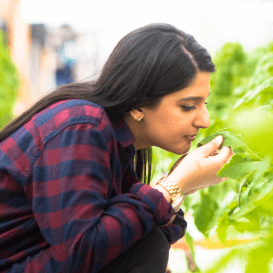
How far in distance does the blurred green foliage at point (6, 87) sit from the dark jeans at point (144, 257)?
1853 millimetres

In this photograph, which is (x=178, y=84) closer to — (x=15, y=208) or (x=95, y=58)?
(x=15, y=208)

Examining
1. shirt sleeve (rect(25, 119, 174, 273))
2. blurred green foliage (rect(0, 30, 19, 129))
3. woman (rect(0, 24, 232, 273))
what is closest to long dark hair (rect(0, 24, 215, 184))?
woman (rect(0, 24, 232, 273))

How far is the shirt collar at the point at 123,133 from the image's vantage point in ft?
2.91

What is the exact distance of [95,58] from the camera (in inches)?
346

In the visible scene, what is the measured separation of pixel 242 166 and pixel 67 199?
13.7 inches

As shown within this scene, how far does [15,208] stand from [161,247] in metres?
0.35

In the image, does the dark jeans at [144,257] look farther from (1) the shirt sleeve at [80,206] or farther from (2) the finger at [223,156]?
(2) the finger at [223,156]

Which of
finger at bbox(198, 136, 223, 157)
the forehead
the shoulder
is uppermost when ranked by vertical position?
the forehead

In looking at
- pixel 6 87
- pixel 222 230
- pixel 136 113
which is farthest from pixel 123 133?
pixel 6 87

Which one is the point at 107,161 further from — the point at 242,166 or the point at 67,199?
the point at 242,166

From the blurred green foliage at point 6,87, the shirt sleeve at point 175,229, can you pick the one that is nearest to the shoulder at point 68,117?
the shirt sleeve at point 175,229

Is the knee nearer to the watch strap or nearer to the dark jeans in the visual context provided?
the dark jeans

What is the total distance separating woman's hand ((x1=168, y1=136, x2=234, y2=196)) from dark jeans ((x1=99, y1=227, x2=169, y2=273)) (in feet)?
0.46

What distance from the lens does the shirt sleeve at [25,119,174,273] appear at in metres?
0.71
